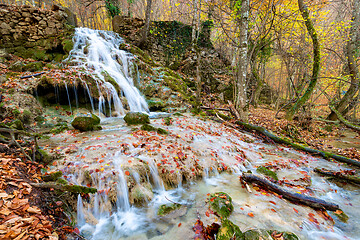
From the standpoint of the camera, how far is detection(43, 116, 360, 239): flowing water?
281 cm

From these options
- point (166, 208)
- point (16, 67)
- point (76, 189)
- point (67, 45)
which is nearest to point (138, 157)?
point (166, 208)

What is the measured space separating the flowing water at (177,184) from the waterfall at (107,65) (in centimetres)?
344

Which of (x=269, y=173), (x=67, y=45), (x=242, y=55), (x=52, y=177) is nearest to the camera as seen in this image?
(x=52, y=177)

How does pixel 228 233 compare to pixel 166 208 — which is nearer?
pixel 228 233

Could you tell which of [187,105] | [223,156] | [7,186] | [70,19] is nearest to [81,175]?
[7,186]

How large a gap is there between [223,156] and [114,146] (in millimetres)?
3301

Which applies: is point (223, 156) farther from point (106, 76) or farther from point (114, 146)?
point (106, 76)

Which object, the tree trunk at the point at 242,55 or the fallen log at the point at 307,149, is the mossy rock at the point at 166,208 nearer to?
the fallen log at the point at 307,149

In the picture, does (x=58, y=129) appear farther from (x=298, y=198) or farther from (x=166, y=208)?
(x=298, y=198)

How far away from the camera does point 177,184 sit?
389 centimetres

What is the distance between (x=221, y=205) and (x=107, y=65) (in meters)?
10.3

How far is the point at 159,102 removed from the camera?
10.2 metres

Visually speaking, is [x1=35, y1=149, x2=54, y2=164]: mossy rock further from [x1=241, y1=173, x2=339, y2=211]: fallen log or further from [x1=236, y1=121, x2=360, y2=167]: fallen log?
[x1=236, y1=121, x2=360, y2=167]: fallen log

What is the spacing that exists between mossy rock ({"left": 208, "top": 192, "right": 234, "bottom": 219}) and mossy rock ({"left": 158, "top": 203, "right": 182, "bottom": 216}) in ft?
2.22
